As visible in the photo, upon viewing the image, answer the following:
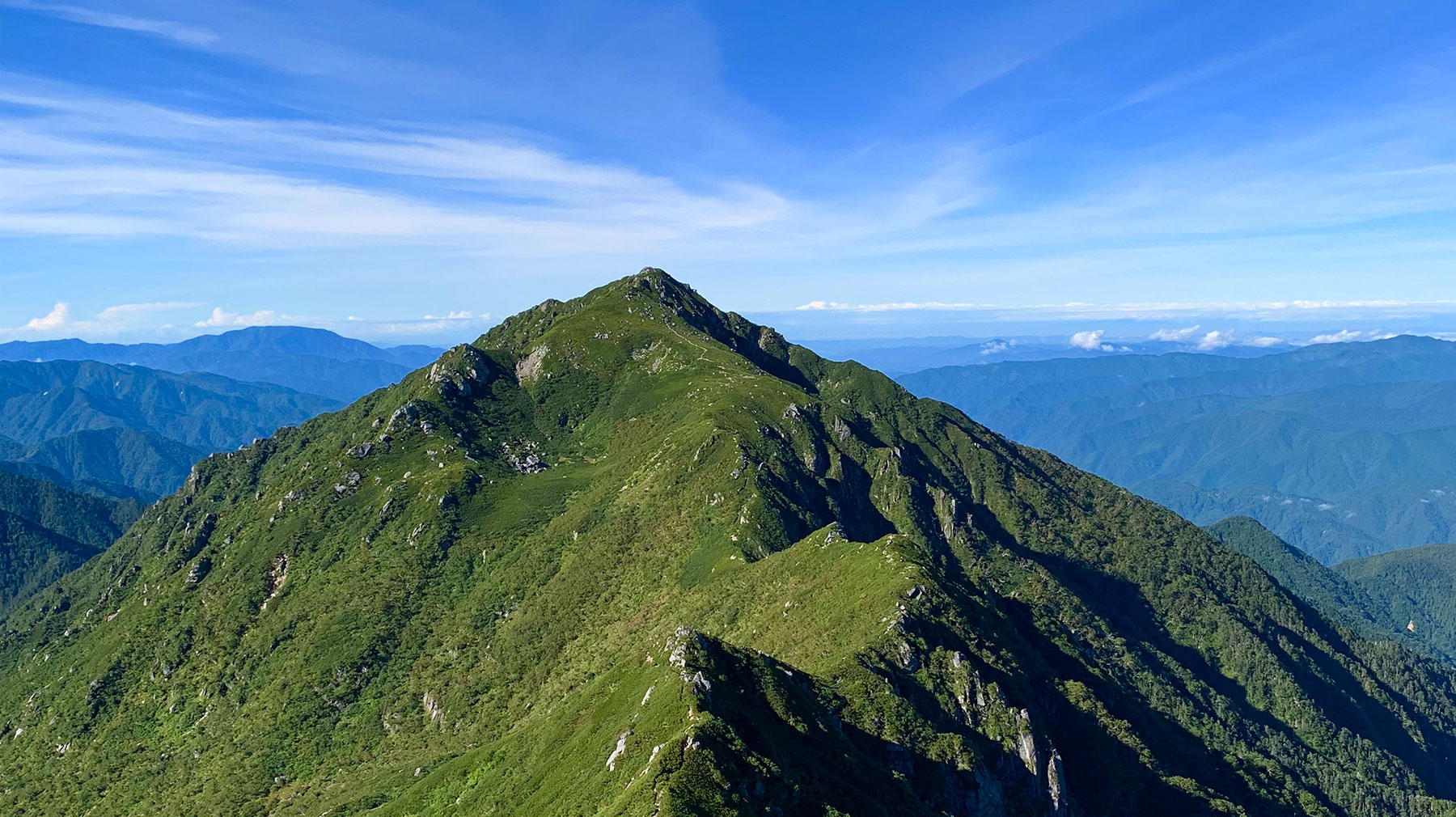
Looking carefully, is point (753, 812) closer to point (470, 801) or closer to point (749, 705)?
point (749, 705)

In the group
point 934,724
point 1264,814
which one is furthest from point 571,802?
point 1264,814

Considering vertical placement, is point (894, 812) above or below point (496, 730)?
above

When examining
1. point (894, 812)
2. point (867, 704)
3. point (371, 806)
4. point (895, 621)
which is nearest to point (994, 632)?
point (895, 621)

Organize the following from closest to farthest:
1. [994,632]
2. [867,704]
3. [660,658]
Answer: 1. [660,658]
2. [867,704]
3. [994,632]

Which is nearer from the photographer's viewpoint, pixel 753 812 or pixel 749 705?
pixel 753 812

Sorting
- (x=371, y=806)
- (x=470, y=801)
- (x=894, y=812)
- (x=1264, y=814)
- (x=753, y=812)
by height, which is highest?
(x=753, y=812)

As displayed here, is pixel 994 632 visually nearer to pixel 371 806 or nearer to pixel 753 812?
pixel 753 812

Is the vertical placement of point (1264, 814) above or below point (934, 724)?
below

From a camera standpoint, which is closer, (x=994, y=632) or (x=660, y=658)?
(x=660, y=658)

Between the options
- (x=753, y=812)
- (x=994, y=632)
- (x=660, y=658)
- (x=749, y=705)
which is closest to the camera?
(x=753, y=812)
